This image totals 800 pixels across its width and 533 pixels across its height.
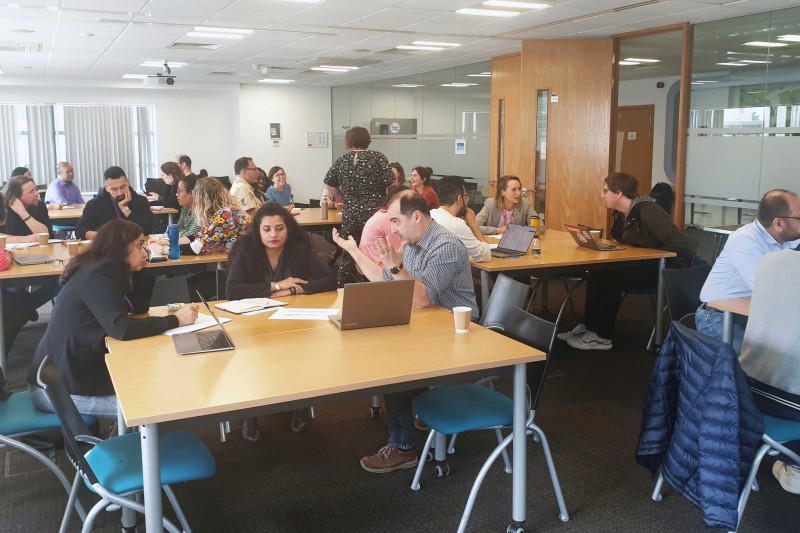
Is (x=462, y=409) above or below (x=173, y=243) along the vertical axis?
below

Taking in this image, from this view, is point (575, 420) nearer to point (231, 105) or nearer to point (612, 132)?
point (612, 132)

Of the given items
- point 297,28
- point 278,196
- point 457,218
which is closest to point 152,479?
point 457,218

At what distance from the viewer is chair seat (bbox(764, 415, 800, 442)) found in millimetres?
2727

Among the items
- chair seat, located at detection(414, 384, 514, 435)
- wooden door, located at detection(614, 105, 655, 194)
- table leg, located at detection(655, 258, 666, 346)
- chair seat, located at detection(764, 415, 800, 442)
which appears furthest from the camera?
wooden door, located at detection(614, 105, 655, 194)

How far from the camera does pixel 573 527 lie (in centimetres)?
298

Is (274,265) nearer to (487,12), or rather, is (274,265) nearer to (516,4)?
(516,4)

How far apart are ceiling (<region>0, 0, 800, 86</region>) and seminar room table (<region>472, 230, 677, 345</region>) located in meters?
2.09

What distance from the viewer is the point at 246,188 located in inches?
291

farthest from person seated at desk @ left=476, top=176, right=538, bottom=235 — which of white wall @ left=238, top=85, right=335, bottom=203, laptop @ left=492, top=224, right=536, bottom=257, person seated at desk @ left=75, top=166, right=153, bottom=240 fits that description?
white wall @ left=238, top=85, right=335, bottom=203

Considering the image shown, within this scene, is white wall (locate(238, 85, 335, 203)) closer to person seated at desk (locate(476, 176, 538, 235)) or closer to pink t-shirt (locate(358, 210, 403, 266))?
person seated at desk (locate(476, 176, 538, 235))

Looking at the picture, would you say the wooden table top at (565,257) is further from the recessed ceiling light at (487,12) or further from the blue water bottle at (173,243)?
the recessed ceiling light at (487,12)

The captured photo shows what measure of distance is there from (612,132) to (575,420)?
15.1 ft

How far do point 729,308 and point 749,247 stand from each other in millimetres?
343

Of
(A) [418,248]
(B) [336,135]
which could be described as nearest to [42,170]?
(B) [336,135]
